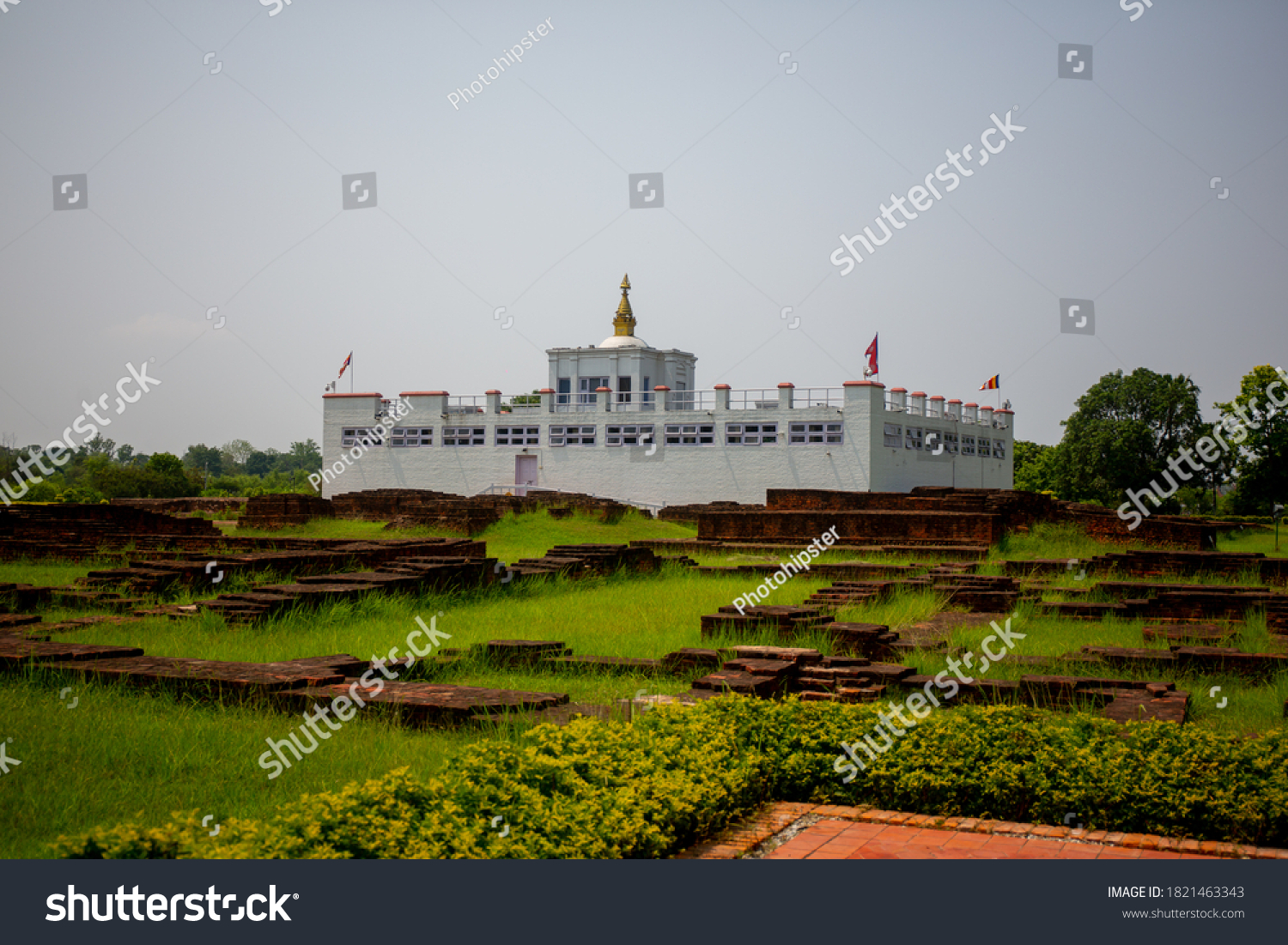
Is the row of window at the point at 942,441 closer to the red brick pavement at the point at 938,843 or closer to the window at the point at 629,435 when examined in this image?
the window at the point at 629,435

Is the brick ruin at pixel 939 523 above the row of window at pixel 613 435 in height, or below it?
below

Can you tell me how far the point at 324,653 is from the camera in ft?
27.9

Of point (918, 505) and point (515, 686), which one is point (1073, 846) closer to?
point (515, 686)

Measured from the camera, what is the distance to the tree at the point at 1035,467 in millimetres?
53600

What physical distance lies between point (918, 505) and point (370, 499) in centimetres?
1359

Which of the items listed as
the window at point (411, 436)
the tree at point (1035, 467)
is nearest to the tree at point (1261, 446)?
the tree at point (1035, 467)

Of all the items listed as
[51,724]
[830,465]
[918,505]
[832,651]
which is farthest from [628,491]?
[51,724]

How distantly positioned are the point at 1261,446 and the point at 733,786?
39.4 metres

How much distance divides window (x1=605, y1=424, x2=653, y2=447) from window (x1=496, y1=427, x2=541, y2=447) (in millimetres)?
2804

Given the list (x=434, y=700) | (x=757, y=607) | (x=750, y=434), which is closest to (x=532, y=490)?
(x=750, y=434)

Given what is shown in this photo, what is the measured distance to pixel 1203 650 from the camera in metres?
8.13

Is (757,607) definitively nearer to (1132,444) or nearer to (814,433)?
(814,433)

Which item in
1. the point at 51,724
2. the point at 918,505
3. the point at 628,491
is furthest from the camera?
the point at 628,491

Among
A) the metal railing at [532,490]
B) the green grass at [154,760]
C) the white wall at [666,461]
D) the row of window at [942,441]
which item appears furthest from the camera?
the metal railing at [532,490]
